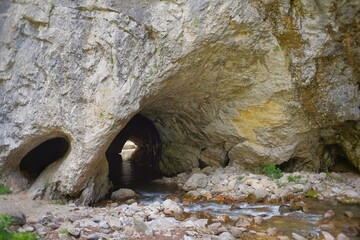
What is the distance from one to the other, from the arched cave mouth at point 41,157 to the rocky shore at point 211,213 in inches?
59.0

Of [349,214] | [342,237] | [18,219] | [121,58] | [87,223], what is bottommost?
[342,237]

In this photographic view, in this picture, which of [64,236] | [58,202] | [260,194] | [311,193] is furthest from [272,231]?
[58,202]

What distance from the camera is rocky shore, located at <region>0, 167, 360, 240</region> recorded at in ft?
21.7

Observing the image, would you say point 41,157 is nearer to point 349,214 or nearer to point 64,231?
point 64,231

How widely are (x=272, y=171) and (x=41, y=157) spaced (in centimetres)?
780

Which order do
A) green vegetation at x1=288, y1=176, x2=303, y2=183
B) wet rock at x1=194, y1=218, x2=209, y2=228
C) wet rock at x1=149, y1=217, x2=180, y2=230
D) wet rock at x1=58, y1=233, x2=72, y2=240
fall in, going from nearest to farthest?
wet rock at x1=58, y1=233, x2=72, y2=240 < wet rock at x1=149, y1=217, x2=180, y2=230 < wet rock at x1=194, y1=218, x2=209, y2=228 < green vegetation at x1=288, y1=176, x2=303, y2=183

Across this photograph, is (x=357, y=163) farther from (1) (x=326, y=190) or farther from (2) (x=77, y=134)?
(2) (x=77, y=134)

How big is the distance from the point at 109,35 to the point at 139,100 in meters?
1.86

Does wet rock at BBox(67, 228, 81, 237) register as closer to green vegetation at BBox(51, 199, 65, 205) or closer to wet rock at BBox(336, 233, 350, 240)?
green vegetation at BBox(51, 199, 65, 205)

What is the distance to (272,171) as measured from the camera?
472 inches

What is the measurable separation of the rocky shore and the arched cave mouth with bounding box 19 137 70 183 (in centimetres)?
150

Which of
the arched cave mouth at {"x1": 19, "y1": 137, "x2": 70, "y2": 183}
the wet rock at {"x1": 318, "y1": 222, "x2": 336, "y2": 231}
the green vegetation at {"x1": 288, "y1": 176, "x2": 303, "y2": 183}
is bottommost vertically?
the wet rock at {"x1": 318, "y1": 222, "x2": 336, "y2": 231}

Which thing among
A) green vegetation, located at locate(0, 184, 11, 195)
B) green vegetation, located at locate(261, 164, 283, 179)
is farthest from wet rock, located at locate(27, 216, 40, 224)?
green vegetation, located at locate(261, 164, 283, 179)

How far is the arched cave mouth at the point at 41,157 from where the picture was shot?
10.6 metres
